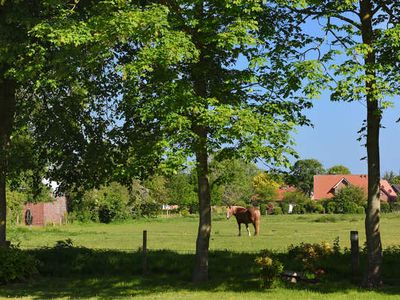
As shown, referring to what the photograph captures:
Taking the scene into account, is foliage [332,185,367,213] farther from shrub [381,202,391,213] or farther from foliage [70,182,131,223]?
foliage [70,182,131,223]

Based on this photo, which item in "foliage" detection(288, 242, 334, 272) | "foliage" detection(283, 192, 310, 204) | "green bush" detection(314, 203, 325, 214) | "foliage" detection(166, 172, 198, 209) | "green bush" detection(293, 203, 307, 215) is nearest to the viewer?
"foliage" detection(288, 242, 334, 272)

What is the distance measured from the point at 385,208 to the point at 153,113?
79222 millimetres

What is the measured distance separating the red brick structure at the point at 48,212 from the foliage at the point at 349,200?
132ft

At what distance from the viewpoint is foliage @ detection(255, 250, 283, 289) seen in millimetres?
13695

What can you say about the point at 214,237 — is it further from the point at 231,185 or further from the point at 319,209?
the point at 319,209

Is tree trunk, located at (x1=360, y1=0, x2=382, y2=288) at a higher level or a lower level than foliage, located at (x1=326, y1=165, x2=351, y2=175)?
lower

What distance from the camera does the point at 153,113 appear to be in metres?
12.4

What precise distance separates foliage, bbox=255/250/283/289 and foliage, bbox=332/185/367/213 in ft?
235

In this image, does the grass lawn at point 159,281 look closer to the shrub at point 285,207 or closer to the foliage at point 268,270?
the foliage at point 268,270

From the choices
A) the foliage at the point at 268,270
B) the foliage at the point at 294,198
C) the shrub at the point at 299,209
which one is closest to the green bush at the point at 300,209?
the shrub at the point at 299,209

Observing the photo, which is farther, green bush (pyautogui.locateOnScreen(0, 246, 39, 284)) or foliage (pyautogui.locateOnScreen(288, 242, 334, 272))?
green bush (pyautogui.locateOnScreen(0, 246, 39, 284))

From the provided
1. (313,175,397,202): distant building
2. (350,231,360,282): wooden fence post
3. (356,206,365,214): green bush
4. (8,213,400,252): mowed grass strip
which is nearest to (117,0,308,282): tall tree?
(350,231,360,282): wooden fence post

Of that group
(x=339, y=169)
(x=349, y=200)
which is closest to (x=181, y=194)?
(x=349, y=200)

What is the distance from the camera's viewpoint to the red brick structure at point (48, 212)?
70375 mm
